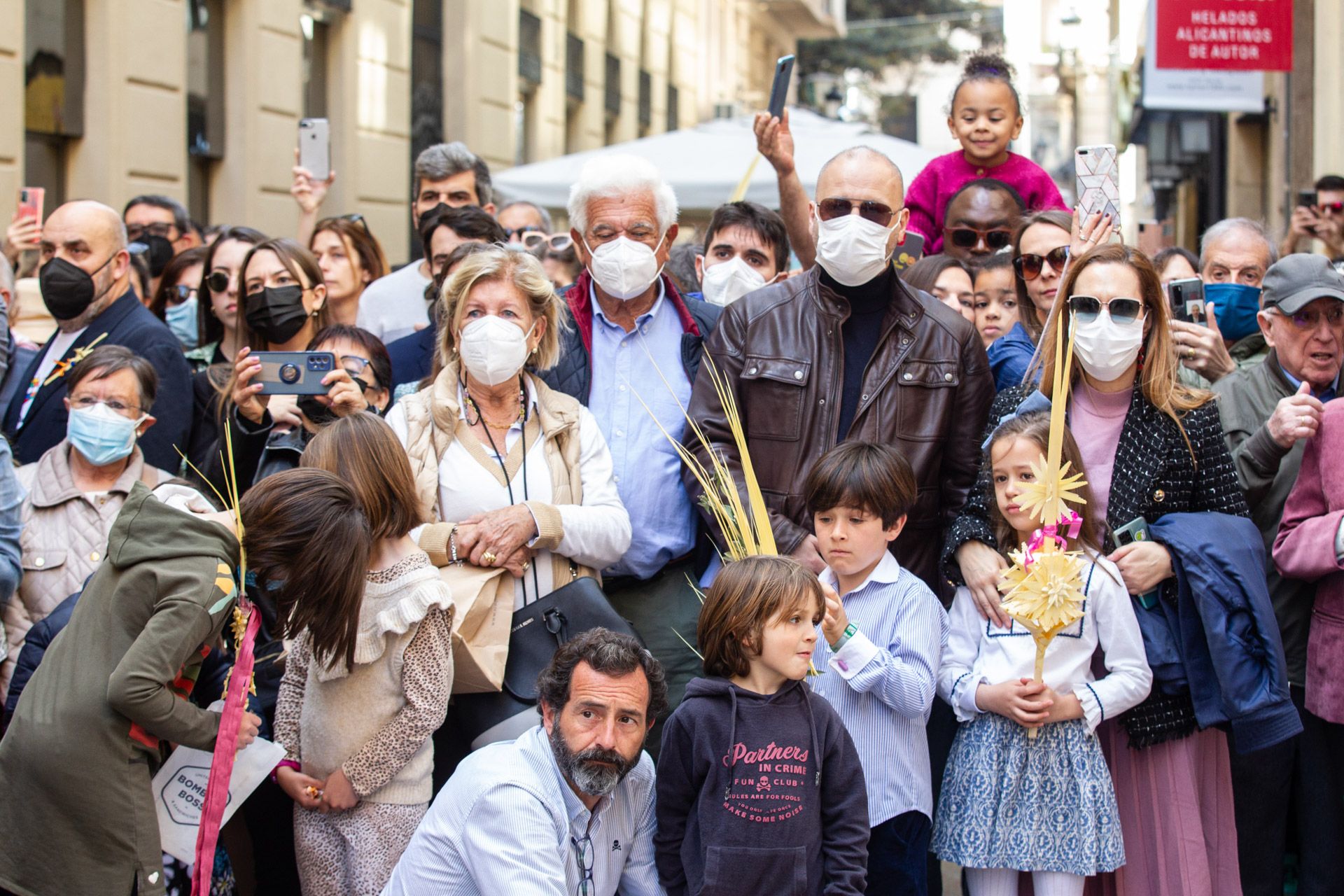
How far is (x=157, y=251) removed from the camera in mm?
7242

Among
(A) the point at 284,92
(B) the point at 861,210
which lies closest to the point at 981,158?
(B) the point at 861,210

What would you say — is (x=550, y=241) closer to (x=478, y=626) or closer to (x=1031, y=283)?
(x=1031, y=283)

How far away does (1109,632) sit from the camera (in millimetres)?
3830

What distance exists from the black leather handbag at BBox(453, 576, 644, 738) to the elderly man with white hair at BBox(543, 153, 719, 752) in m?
0.32

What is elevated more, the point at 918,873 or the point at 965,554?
the point at 965,554

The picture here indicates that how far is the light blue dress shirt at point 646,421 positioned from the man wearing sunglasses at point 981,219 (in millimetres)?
1534

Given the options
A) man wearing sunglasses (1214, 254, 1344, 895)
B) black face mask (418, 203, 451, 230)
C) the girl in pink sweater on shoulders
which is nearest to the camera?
man wearing sunglasses (1214, 254, 1344, 895)

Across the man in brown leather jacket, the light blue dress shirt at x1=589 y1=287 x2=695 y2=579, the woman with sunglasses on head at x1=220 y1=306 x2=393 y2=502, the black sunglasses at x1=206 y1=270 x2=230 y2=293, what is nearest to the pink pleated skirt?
the man in brown leather jacket

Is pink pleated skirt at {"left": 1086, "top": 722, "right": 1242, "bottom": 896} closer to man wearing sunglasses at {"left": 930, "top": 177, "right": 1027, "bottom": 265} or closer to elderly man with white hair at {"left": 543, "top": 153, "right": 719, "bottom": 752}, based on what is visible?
elderly man with white hair at {"left": 543, "top": 153, "right": 719, "bottom": 752}

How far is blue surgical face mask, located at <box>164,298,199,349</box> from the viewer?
6.50m

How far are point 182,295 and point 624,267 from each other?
9.71 ft

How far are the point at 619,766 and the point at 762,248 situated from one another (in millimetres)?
2809

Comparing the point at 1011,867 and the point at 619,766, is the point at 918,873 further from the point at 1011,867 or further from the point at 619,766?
the point at 619,766

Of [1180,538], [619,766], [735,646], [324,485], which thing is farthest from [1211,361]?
[324,485]
